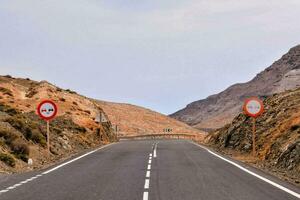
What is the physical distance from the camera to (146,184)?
49.7 feet

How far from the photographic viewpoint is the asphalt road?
12.9 metres

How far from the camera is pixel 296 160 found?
65.1 ft

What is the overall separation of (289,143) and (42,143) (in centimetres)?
1430

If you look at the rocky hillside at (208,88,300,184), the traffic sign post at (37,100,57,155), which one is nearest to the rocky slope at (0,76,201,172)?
the traffic sign post at (37,100,57,155)

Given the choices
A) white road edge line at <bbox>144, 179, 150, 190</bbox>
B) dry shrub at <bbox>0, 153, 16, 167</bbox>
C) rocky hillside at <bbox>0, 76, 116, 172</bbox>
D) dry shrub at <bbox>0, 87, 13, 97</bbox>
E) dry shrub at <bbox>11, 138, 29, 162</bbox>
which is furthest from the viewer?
dry shrub at <bbox>0, 87, 13, 97</bbox>

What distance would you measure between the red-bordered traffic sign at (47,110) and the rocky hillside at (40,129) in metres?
1.70

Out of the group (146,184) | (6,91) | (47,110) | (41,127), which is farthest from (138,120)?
(146,184)

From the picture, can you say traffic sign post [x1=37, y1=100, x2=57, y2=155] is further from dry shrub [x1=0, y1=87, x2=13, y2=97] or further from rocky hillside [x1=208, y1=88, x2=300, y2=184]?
dry shrub [x1=0, y1=87, x2=13, y2=97]

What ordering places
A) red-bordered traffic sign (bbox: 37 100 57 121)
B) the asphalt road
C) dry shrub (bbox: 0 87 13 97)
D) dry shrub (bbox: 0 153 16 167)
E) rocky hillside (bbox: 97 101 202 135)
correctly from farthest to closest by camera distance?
rocky hillside (bbox: 97 101 202 135) < dry shrub (bbox: 0 87 13 97) < red-bordered traffic sign (bbox: 37 100 57 121) < dry shrub (bbox: 0 153 16 167) < the asphalt road

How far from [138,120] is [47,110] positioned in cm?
11848

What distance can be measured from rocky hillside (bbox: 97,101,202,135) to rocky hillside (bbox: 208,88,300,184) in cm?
8610

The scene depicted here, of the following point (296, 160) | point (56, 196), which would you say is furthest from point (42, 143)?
point (56, 196)

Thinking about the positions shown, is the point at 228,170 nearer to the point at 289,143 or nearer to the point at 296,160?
the point at 296,160

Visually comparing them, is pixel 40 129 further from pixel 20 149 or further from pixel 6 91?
pixel 6 91
